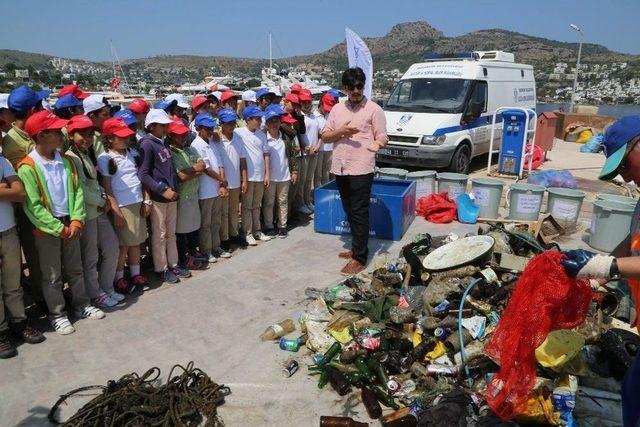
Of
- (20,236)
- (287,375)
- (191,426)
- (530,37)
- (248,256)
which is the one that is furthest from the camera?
(530,37)

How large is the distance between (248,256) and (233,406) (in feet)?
9.51

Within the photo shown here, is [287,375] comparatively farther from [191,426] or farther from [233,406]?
[191,426]

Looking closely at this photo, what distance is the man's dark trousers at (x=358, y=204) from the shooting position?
17.7 feet

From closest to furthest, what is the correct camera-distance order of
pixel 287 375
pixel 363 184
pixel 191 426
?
pixel 191 426, pixel 287 375, pixel 363 184

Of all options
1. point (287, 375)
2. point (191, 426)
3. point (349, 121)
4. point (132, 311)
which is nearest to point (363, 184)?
point (349, 121)

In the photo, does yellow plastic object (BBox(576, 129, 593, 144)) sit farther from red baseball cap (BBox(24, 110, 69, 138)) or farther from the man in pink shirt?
red baseball cap (BBox(24, 110, 69, 138))

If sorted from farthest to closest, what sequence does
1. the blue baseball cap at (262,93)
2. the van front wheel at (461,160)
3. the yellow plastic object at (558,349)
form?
the van front wheel at (461,160)
the blue baseball cap at (262,93)
the yellow plastic object at (558,349)

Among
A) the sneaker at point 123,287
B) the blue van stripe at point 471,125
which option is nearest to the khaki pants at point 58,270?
the sneaker at point 123,287

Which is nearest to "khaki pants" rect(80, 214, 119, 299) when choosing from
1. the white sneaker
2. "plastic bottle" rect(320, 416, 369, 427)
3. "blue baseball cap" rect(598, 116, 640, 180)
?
the white sneaker

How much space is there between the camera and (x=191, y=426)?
10.1 ft

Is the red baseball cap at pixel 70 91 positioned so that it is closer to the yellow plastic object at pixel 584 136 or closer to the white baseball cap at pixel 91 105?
the white baseball cap at pixel 91 105

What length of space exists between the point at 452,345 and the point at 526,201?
4.38m

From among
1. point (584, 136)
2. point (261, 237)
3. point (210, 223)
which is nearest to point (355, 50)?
point (261, 237)

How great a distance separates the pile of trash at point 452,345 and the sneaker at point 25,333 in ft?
6.53
